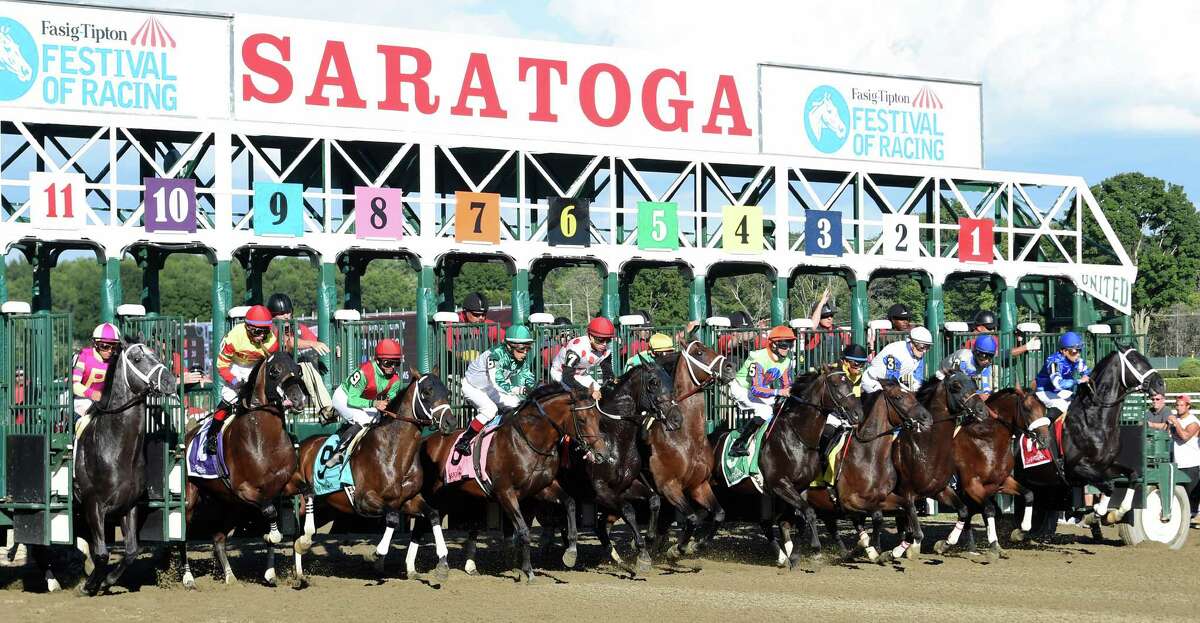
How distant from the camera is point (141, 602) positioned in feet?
39.8

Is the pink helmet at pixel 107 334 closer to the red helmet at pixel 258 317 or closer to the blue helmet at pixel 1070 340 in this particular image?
the red helmet at pixel 258 317

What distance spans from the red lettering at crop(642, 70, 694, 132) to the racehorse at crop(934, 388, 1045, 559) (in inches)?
525

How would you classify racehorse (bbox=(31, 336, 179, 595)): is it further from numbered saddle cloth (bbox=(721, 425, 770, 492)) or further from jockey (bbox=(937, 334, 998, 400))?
jockey (bbox=(937, 334, 998, 400))

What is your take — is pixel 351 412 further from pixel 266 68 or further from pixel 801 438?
pixel 266 68

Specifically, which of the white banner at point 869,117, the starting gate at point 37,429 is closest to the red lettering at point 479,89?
the white banner at point 869,117

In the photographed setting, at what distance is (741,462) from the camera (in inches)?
589

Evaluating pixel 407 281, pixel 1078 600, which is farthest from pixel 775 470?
pixel 407 281

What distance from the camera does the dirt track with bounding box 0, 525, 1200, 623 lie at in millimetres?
11242

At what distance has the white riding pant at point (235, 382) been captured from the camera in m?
13.2

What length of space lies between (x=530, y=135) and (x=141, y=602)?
1591 centimetres

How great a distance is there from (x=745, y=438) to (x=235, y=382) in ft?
16.5

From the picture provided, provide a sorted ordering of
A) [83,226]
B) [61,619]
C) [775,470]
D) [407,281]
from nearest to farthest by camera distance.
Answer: [61,619], [775,470], [83,226], [407,281]

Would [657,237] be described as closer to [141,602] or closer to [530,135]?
[530,135]

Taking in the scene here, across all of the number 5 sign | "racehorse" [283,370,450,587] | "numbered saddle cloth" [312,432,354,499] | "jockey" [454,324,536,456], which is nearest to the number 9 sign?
the number 5 sign
